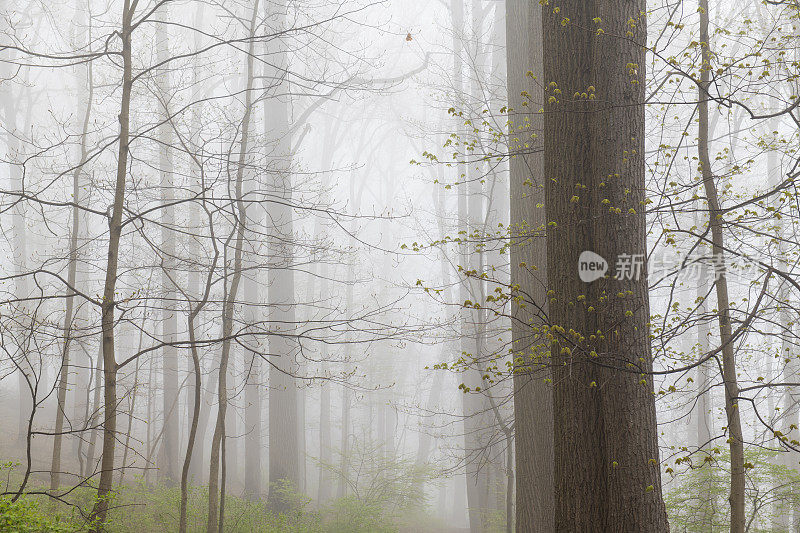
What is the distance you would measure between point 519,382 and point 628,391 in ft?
10.0

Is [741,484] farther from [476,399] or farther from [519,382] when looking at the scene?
[476,399]

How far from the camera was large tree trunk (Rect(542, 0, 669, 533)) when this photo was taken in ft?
10.5

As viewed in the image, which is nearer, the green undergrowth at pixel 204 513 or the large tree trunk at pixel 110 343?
the large tree trunk at pixel 110 343

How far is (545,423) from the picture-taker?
18.9 ft

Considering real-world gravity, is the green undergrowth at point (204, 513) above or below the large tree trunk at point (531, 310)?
below

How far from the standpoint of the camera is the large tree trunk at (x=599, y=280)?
3209mm

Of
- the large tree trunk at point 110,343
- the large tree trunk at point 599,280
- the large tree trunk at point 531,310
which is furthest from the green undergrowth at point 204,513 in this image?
the large tree trunk at point 599,280

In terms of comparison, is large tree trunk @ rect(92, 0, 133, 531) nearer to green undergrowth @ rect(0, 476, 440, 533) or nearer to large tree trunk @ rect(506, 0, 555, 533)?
green undergrowth @ rect(0, 476, 440, 533)

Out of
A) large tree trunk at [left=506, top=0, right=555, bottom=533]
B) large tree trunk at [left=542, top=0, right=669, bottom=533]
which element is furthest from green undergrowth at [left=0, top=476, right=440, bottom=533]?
large tree trunk at [left=542, top=0, right=669, bottom=533]

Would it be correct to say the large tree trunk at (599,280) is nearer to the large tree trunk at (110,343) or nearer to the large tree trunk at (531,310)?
the large tree trunk at (531,310)

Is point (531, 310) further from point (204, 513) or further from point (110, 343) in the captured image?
point (204, 513)

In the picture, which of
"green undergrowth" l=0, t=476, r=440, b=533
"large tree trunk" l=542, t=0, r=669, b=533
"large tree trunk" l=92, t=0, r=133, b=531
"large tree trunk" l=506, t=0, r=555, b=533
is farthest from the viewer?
"green undergrowth" l=0, t=476, r=440, b=533

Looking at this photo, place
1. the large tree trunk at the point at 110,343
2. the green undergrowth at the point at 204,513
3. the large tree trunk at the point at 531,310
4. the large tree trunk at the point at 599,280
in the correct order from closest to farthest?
the large tree trunk at the point at 599,280 → the large tree trunk at the point at 110,343 → the large tree trunk at the point at 531,310 → the green undergrowth at the point at 204,513

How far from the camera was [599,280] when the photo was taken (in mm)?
3303
